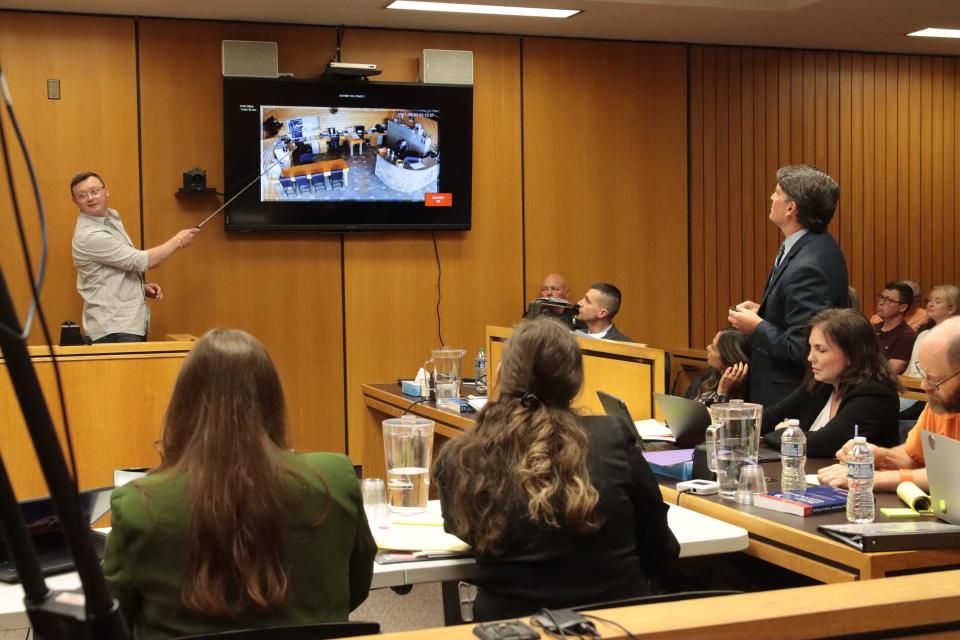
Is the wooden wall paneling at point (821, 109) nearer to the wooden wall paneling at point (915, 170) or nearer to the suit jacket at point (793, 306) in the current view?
the wooden wall paneling at point (915, 170)

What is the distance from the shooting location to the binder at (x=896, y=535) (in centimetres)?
230

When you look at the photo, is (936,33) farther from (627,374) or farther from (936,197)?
(627,374)

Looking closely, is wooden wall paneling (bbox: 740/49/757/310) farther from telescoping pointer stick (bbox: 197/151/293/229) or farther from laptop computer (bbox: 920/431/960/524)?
laptop computer (bbox: 920/431/960/524)

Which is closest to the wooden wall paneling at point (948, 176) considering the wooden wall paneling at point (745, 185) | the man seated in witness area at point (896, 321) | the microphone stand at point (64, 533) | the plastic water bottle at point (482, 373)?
the man seated in witness area at point (896, 321)

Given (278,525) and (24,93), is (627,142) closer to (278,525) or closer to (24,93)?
(24,93)

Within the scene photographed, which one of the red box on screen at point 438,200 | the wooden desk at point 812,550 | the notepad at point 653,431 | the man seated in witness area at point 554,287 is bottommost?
the wooden desk at point 812,550

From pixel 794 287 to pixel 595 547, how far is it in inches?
76.3

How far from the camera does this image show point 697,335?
25.7ft

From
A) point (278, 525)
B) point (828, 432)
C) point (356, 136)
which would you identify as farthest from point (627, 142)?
point (278, 525)

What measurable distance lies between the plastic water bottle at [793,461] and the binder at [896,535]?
0.34m

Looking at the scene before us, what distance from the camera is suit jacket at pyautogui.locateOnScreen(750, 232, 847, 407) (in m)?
3.86

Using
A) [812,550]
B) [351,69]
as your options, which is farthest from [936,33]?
[812,550]

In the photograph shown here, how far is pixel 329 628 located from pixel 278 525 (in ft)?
0.82

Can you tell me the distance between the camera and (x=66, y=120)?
652 cm
